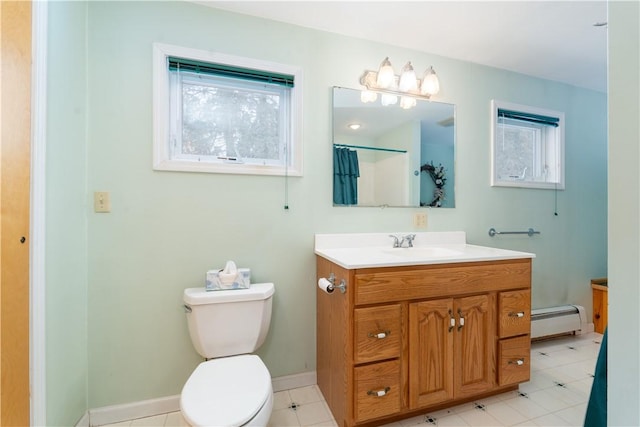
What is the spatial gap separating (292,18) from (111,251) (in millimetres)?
1660

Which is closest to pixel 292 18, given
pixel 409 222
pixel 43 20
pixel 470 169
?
pixel 43 20

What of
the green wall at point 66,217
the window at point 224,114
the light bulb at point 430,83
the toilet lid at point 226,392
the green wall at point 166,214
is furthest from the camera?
the light bulb at point 430,83

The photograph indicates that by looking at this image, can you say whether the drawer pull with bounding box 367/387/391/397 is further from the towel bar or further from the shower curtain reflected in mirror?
the towel bar

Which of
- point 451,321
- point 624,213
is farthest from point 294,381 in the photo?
point 624,213

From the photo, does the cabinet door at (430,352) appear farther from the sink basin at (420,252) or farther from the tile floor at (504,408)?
the sink basin at (420,252)

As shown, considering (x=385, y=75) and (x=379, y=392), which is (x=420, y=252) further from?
(x=385, y=75)

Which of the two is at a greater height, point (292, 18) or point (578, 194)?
point (292, 18)

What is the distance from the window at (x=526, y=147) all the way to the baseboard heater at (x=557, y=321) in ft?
3.41

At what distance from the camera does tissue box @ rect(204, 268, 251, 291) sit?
1.43 m

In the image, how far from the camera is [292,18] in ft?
5.38

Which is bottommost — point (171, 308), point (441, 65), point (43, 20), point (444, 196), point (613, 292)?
point (171, 308)

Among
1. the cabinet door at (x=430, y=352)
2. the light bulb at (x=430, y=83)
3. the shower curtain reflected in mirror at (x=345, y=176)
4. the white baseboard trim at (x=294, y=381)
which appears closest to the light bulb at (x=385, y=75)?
the light bulb at (x=430, y=83)

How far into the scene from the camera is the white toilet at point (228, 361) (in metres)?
0.95

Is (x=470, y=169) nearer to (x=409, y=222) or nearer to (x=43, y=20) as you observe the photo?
(x=409, y=222)
